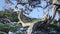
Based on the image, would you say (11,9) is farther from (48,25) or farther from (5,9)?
(48,25)

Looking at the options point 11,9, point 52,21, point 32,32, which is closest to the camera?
point 32,32

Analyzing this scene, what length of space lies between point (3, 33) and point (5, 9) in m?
0.72

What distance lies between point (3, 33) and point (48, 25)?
4.72 ft

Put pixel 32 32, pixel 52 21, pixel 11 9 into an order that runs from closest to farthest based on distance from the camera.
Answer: pixel 32 32 → pixel 52 21 → pixel 11 9

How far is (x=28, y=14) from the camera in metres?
7.88

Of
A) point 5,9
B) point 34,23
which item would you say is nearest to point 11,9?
point 5,9

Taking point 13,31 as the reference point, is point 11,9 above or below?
above

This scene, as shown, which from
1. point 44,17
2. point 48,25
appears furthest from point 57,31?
point 44,17

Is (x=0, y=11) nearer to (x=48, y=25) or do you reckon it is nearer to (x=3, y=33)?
(x=3, y=33)

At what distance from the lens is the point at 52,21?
7.25 metres

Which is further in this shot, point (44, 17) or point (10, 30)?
point (10, 30)

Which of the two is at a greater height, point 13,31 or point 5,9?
point 5,9

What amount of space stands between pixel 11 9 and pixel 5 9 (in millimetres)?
207

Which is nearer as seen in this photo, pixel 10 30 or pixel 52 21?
pixel 52 21
